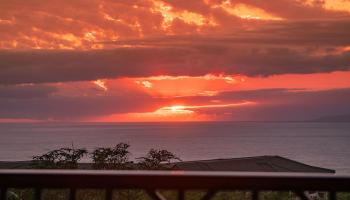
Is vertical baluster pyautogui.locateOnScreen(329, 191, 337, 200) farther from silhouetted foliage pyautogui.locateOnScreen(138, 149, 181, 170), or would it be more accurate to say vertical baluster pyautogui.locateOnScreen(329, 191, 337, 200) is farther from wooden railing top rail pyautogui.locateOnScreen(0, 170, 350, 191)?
silhouetted foliage pyautogui.locateOnScreen(138, 149, 181, 170)

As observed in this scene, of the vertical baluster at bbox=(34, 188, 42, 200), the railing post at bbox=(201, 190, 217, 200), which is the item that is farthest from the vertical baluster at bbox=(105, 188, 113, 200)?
the railing post at bbox=(201, 190, 217, 200)

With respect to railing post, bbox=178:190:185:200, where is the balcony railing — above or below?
above

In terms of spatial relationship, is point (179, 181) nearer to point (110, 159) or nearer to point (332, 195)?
point (332, 195)

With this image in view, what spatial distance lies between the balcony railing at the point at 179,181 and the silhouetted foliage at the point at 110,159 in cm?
1051

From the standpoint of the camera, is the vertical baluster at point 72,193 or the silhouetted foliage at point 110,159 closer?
the vertical baluster at point 72,193

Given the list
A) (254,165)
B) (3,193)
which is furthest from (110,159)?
(3,193)

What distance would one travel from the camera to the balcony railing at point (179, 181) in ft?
10.1

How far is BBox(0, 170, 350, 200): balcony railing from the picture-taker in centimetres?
307

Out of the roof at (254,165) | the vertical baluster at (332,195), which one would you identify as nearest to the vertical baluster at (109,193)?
the vertical baluster at (332,195)

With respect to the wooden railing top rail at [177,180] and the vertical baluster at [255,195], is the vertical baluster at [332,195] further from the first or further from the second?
the vertical baluster at [255,195]

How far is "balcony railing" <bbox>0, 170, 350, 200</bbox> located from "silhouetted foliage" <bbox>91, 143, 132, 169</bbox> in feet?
34.5

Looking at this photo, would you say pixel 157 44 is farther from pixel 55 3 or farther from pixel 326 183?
pixel 326 183

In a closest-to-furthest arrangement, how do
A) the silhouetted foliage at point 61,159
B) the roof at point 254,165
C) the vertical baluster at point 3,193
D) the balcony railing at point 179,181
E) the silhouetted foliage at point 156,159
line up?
the balcony railing at point 179,181
the vertical baluster at point 3,193
the silhouetted foliage at point 61,159
the silhouetted foliage at point 156,159
the roof at point 254,165

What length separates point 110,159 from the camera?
1397 cm
